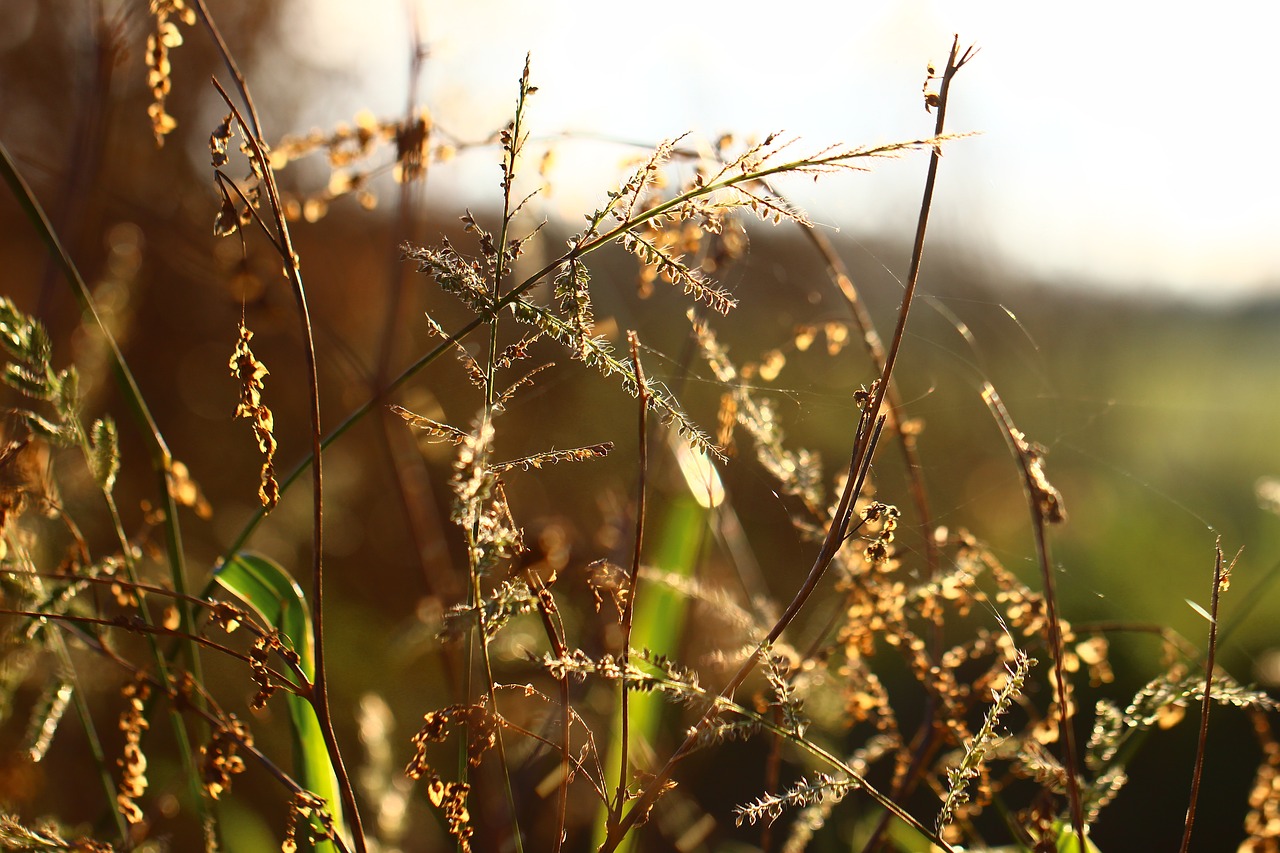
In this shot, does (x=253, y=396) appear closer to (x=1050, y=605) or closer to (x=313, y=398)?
(x=313, y=398)

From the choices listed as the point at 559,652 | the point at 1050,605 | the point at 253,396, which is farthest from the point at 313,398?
the point at 1050,605

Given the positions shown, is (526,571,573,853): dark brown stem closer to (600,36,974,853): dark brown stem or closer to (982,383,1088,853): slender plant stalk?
(600,36,974,853): dark brown stem

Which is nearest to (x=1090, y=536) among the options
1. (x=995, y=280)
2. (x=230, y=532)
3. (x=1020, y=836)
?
(x=995, y=280)

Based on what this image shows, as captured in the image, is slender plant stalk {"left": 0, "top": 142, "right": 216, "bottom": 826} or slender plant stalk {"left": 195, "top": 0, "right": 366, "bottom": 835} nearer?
slender plant stalk {"left": 195, "top": 0, "right": 366, "bottom": 835}

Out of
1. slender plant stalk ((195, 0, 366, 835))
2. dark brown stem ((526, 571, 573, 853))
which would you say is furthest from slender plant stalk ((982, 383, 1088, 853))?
slender plant stalk ((195, 0, 366, 835))

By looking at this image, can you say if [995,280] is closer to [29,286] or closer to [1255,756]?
[1255,756]

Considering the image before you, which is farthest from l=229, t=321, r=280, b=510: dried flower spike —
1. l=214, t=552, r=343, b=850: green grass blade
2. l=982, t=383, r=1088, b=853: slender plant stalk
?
l=982, t=383, r=1088, b=853: slender plant stalk

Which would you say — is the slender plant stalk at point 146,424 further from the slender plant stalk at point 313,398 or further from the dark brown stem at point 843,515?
the dark brown stem at point 843,515

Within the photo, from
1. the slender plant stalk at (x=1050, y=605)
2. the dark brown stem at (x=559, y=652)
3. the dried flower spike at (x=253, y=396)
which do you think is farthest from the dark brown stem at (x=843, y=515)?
the dried flower spike at (x=253, y=396)

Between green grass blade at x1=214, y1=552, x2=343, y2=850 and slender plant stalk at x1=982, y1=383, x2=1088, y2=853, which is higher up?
green grass blade at x1=214, y1=552, x2=343, y2=850
